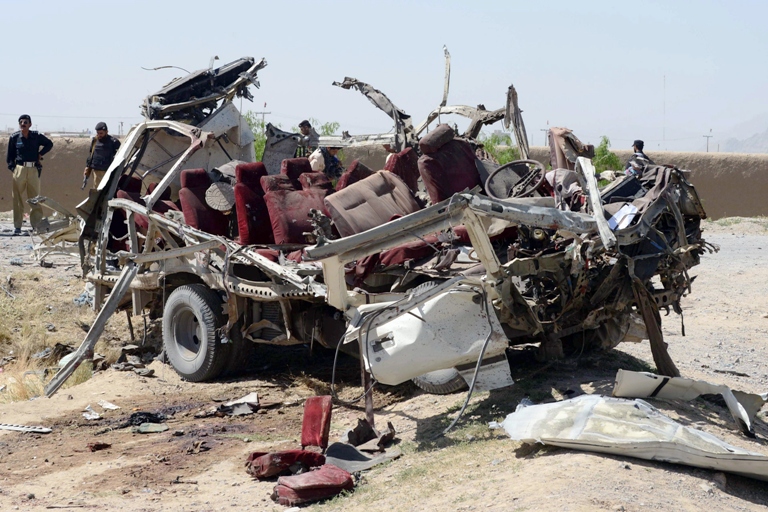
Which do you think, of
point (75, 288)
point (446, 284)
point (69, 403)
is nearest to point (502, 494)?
point (446, 284)

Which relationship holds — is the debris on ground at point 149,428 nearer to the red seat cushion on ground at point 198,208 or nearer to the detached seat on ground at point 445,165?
the red seat cushion on ground at point 198,208

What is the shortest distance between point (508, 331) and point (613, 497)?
2.24 metres

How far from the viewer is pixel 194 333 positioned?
8922mm

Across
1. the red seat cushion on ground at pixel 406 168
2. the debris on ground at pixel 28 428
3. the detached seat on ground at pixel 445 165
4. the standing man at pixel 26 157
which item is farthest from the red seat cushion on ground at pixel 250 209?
the standing man at pixel 26 157

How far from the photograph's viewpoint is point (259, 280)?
27.0 ft

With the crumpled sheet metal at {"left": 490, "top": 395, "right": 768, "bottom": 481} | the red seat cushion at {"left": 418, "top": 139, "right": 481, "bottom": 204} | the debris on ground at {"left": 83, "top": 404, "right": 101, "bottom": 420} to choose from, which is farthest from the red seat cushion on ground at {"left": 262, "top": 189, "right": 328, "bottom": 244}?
the crumpled sheet metal at {"left": 490, "top": 395, "right": 768, "bottom": 481}

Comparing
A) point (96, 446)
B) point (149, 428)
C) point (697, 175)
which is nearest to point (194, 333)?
point (149, 428)

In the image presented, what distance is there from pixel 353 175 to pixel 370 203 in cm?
90

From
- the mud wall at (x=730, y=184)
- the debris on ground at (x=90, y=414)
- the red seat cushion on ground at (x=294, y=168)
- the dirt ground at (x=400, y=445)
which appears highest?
the red seat cushion on ground at (x=294, y=168)

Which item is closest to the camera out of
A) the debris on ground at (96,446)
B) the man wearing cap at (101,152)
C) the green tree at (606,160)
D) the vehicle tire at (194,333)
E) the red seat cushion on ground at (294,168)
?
the debris on ground at (96,446)

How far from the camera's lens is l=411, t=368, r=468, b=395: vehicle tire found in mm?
6836

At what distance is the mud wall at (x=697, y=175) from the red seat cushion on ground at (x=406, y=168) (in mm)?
18160

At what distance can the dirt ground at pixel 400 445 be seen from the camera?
4.69 meters

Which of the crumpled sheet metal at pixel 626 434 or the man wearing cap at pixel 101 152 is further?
the man wearing cap at pixel 101 152
